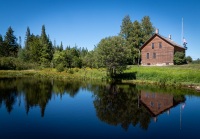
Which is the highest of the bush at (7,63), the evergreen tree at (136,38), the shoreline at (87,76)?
the evergreen tree at (136,38)

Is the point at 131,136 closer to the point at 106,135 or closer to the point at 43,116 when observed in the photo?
the point at 106,135

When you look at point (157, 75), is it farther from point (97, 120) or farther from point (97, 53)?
point (97, 120)

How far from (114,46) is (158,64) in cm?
1560

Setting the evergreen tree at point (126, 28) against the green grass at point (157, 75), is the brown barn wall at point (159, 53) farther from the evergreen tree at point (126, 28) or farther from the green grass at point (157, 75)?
the evergreen tree at point (126, 28)

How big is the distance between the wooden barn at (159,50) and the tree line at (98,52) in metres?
4.36

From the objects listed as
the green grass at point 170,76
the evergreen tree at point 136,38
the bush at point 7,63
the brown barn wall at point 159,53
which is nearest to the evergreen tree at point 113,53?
the green grass at point 170,76

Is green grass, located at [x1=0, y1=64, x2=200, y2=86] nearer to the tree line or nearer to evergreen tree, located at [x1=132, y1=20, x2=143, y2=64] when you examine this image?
the tree line

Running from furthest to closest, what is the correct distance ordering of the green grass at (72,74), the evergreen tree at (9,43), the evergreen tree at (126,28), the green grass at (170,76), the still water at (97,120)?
the evergreen tree at (9,43) < the evergreen tree at (126,28) < the green grass at (72,74) < the green grass at (170,76) < the still water at (97,120)

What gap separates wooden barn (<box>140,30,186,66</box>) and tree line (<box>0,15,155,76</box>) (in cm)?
436

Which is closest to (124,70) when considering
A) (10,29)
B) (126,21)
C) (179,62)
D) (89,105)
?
(179,62)

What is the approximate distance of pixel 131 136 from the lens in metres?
11.3

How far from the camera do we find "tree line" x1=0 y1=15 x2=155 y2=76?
40.2 m

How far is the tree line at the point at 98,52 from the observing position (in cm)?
4019

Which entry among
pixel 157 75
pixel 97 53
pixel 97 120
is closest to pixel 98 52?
pixel 97 53
